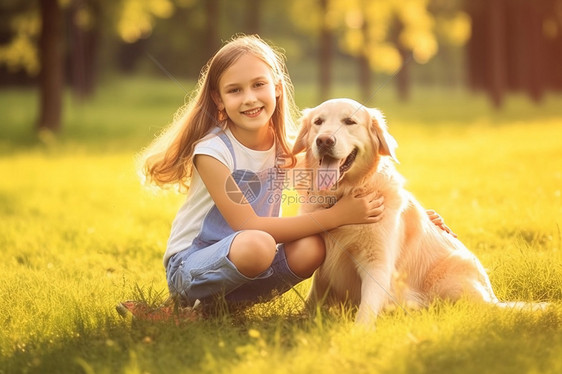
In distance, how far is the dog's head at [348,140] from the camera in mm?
3766

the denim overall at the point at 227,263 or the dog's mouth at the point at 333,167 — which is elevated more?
the dog's mouth at the point at 333,167

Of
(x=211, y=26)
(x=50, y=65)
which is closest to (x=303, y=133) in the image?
(x=50, y=65)

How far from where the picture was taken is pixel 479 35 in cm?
3409

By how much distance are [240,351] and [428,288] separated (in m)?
1.42

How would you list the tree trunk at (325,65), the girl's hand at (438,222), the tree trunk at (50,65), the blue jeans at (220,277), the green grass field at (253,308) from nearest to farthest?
the green grass field at (253,308) < the blue jeans at (220,277) < the girl's hand at (438,222) < the tree trunk at (50,65) < the tree trunk at (325,65)

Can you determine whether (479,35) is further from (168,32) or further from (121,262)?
(121,262)

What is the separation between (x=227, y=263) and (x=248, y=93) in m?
1.02

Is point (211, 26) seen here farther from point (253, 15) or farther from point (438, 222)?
point (438, 222)

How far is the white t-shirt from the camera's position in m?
3.94

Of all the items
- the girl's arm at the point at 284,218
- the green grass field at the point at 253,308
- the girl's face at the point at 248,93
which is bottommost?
the green grass field at the point at 253,308

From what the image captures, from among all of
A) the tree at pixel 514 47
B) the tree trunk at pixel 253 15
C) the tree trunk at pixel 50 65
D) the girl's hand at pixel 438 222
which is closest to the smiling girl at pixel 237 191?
the girl's hand at pixel 438 222

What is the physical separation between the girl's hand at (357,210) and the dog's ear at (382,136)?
28 cm

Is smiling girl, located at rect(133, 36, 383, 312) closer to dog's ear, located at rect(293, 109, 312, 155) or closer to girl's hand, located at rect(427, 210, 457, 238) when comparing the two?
dog's ear, located at rect(293, 109, 312, 155)

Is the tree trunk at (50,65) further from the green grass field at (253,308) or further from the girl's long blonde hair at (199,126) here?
the girl's long blonde hair at (199,126)
